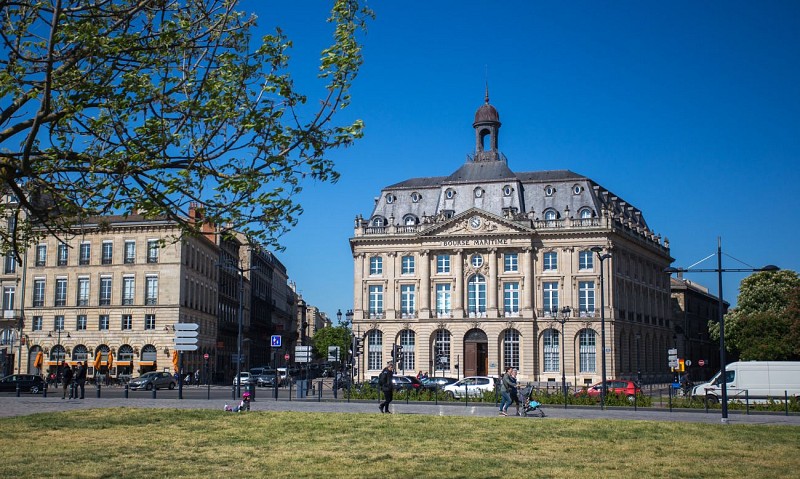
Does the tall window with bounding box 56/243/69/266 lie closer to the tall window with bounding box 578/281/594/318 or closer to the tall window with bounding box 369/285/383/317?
the tall window with bounding box 369/285/383/317

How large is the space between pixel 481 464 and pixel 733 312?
8756cm

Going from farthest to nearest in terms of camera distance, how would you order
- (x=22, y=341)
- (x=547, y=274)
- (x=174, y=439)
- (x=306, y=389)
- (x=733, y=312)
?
(x=733, y=312) → (x=547, y=274) → (x=22, y=341) → (x=306, y=389) → (x=174, y=439)

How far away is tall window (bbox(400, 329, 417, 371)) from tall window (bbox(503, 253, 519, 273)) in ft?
38.7

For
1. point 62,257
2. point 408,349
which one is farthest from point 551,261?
point 62,257

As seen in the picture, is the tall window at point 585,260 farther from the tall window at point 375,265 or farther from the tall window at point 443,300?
the tall window at point 375,265

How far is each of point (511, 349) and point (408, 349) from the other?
1067 cm

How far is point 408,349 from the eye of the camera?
9169 centimetres

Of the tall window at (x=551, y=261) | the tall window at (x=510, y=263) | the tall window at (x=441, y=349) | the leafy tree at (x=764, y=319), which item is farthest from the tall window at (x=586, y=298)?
the leafy tree at (x=764, y=319)

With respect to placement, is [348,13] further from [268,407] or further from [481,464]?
[268,407]

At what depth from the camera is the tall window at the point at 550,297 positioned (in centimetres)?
8806

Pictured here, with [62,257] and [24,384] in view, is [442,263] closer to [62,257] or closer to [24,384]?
[62,257]

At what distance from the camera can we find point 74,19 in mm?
12773

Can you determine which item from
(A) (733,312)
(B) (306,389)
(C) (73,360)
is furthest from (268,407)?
(A) (733,312)

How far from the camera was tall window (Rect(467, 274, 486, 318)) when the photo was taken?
9019 cm
